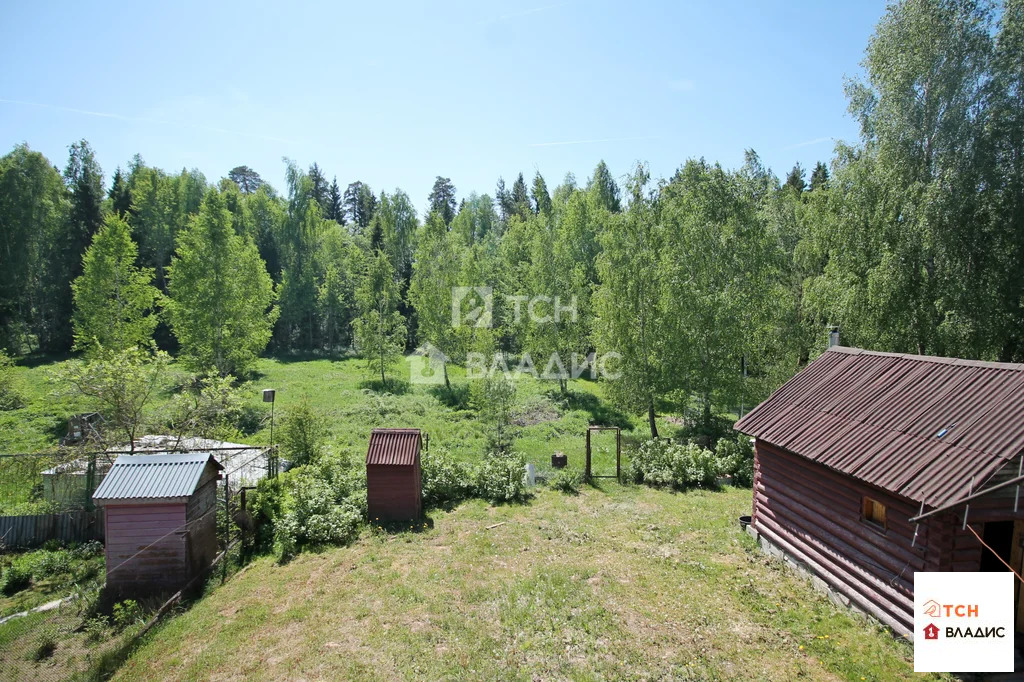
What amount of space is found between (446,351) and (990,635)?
3049cm

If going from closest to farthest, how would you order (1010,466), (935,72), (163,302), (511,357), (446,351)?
(1010,466) → (935,72) → (163,302) → (446,351) → (511,357)

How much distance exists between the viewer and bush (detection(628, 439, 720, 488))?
1652 cm

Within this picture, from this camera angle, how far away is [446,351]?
35594mm

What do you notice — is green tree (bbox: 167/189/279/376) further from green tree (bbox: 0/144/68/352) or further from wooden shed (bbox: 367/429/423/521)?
wooden shed (bbox: 367/429/423/521)

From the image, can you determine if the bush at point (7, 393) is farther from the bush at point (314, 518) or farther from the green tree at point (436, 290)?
the green tree at point (436, 290)

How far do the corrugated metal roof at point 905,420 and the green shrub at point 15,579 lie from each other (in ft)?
50.3

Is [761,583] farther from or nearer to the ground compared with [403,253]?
nearer to the ground

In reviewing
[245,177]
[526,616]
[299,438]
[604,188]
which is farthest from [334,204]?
[526,616]

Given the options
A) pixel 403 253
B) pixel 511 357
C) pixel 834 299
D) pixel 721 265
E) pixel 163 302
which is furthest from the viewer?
pixel 403 253

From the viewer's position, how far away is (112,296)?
88.9 ft

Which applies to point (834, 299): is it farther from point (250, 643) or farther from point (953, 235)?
point (250, 643)

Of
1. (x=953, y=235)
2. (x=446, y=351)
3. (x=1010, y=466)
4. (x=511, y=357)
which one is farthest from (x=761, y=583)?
(x=511, y=357)

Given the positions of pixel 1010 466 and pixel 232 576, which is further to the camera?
pixel 232 576

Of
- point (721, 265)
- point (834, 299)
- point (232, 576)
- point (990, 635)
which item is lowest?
point (232, 576)
